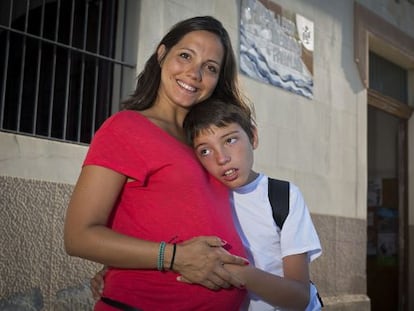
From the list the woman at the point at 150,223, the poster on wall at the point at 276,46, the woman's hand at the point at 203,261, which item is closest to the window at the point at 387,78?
the poster on wall at the point at 276,46

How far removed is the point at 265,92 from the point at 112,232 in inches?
181

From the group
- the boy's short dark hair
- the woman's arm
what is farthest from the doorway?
the woman's arm

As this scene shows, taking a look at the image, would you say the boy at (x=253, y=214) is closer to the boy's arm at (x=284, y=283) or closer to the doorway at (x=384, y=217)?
the boy's arm at (x=284, y=283)

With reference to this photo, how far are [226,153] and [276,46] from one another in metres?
4.42

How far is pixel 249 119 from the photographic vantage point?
221 centimetres

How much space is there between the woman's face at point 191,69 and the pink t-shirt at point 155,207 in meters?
0.27

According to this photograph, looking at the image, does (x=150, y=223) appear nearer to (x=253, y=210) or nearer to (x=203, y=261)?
(x=203, y=261)

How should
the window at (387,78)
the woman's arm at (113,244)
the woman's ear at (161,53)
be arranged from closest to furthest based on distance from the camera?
the woman's arm at (113,244), the woman's ear at (161,53), the window at (387,78)

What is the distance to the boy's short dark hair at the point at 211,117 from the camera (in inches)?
81.0

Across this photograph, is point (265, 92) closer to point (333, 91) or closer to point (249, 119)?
point (333, 91)

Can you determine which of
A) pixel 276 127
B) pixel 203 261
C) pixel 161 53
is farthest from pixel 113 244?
pixel 276 127

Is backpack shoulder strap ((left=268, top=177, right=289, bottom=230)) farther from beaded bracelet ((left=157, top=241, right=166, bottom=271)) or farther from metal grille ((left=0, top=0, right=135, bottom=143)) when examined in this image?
metal grille ((left=0, top=0, right=135, bottom=143))

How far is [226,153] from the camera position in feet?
6.70

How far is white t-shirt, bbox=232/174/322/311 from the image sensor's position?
1980mm
